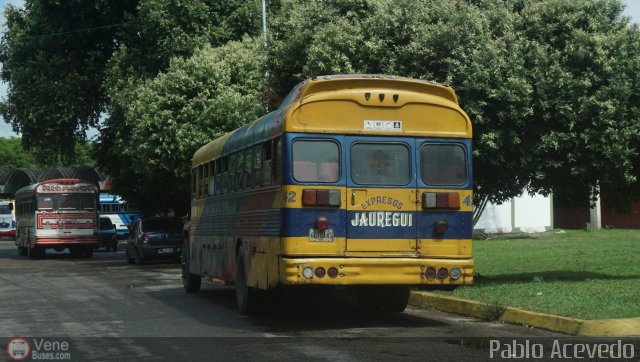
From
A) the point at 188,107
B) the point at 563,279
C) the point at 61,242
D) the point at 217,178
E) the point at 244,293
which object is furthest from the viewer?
the point at 61,242

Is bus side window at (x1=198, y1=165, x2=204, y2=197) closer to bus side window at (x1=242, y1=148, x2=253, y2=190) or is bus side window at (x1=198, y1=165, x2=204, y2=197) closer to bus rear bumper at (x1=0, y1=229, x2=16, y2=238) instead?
bus side window at (x1=242, y1=148, x2=253, y2=190)

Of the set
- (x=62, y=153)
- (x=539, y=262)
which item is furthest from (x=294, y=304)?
(x=62, y=153)

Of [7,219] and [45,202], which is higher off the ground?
[45,202]

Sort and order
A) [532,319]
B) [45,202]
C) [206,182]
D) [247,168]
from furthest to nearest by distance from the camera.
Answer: [45,202], [206,182], [247,168], [532,319]

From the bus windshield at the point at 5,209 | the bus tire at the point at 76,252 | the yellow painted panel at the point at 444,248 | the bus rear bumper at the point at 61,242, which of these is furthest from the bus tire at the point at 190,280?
the bus windshield at the point at 5,209

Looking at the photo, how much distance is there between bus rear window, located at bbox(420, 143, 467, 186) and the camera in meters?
14.0

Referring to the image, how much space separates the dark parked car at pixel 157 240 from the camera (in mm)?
34188

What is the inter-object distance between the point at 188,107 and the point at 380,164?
1875 centimetres

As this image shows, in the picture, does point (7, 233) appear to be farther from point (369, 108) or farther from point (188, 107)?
point (369, 108)

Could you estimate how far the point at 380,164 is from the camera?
13805 mm

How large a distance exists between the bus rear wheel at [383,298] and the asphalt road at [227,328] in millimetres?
219

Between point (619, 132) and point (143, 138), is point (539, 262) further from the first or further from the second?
point (143, 138)

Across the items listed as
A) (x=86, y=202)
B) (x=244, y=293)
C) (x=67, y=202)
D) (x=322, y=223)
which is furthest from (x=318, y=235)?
(x=67, y=202)

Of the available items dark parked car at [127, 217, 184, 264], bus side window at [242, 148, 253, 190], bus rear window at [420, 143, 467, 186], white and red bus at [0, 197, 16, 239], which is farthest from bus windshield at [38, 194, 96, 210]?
bus rear window at [420, 143, 467, 186]
